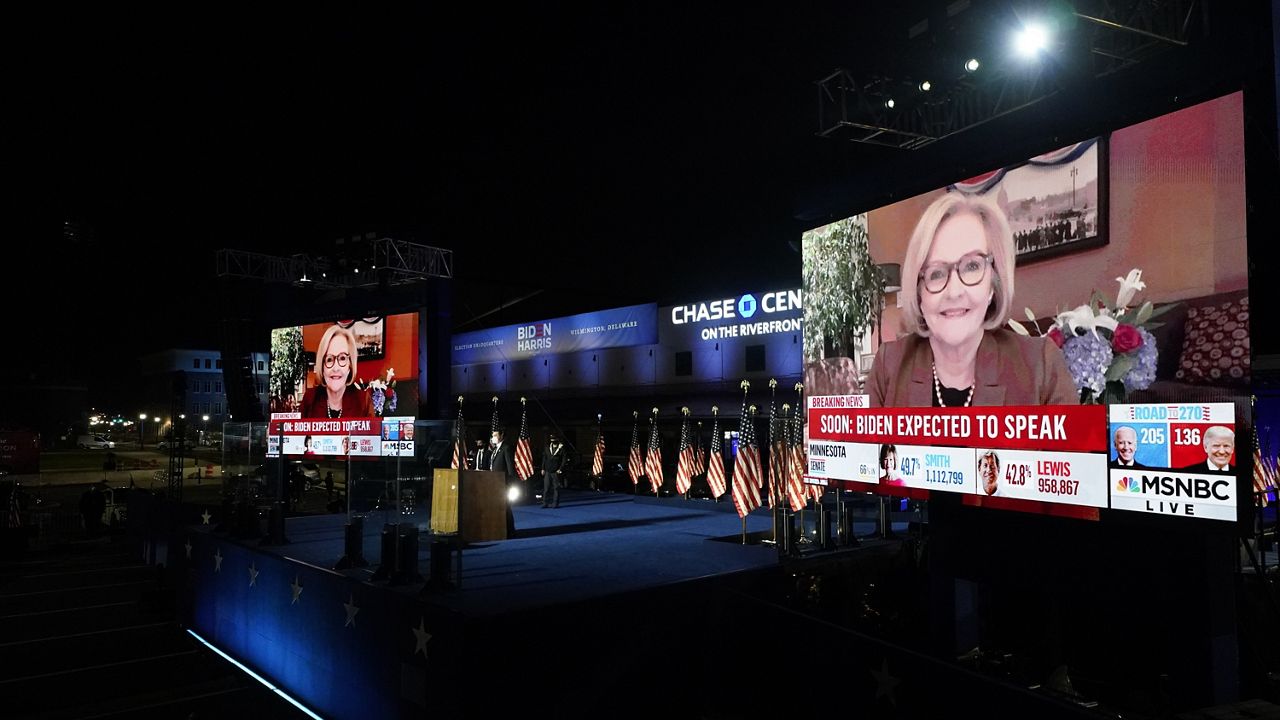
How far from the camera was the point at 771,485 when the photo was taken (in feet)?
42.3

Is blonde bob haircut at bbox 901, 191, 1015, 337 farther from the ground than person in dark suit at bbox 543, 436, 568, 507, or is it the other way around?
blonde bob haircut at bbox 901, 191, 1015, 337

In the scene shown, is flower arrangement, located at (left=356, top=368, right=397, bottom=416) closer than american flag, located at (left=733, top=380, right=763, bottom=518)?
No

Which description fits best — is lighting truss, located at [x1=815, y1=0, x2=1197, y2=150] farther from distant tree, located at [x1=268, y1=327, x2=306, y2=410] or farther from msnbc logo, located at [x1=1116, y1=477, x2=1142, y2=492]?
distant tree, located at [x1=268, y1=327, x2=306, y2=410]

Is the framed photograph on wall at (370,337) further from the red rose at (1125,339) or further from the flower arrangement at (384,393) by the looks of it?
the red rose at (1125,339)

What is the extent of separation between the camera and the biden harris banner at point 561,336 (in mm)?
23688

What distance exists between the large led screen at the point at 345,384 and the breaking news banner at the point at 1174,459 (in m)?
14.9

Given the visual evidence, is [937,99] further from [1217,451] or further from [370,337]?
[370,337]

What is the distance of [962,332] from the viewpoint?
23.9ft

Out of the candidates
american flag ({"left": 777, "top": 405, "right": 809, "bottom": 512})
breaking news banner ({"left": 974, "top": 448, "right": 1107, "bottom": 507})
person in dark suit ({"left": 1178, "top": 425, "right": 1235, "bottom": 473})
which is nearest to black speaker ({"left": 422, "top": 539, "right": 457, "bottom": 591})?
breaking news banner ({"left": 974, "top": 448, "right": 1107, "bottom": 507})

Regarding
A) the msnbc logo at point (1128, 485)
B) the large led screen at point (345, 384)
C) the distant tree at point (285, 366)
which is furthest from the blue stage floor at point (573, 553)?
the distant tree at point (285, 366)

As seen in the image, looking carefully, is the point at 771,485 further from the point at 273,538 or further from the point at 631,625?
the point at 273,538

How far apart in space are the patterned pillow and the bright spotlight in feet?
8.41

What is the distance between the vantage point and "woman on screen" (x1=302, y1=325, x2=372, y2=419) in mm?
20047

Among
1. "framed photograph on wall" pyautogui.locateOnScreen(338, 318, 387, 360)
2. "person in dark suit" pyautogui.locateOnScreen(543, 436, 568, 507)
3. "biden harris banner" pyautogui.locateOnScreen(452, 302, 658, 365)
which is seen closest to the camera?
"person in dark suit" pyautogui.locateOnScreen(543, 436, 568, 507)
